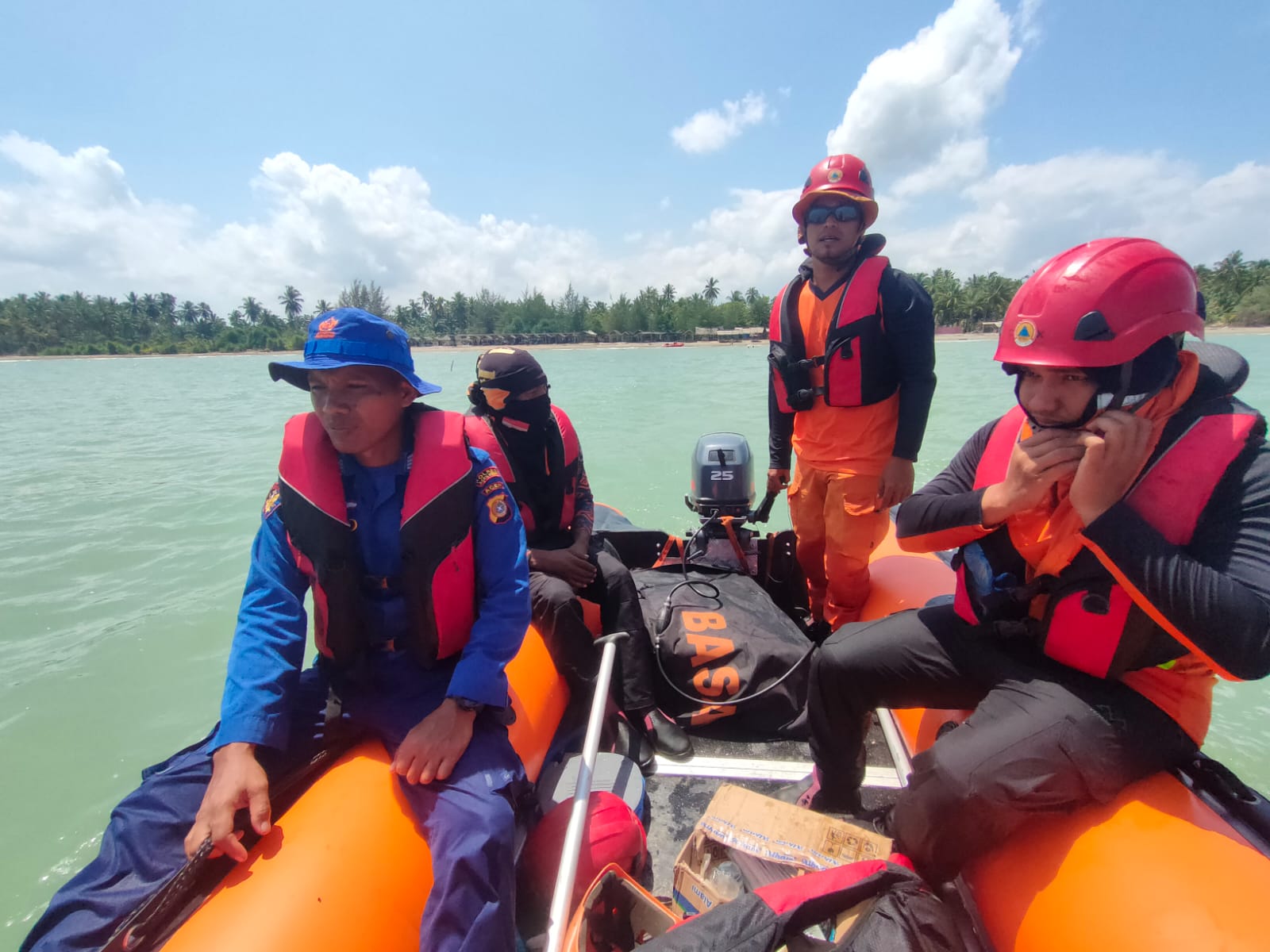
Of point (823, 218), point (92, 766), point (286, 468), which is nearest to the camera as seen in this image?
point (286, 468)

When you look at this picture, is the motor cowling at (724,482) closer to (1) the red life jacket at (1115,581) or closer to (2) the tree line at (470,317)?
(1) the red life jacket at (1115,581)

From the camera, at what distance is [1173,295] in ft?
4.28

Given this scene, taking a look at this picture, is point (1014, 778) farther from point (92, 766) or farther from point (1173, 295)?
point (92, 766)

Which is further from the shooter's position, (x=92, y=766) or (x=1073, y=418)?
(x=92, y=766)

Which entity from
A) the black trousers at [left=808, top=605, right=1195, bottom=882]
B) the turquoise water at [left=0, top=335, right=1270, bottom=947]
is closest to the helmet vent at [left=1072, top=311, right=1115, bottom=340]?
the black trousers at [left=808, top=605, right=1195, bottom=882]

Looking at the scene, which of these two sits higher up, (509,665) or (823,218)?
(823,218)

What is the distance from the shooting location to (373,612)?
1.76 m

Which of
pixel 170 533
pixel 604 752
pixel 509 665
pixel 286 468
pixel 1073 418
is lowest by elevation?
pixel 170 533

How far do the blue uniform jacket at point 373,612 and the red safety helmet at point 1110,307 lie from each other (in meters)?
1.39

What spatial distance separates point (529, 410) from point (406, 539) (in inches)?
45.2

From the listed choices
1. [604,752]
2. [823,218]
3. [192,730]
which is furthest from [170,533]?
[823,218]

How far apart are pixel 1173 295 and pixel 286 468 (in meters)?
2.16

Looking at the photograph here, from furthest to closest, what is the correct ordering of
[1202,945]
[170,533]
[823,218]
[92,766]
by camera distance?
[170,533]
[92,766]
[823,218]
[1202,945]

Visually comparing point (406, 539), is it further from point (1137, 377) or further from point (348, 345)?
point (1137, 377)
